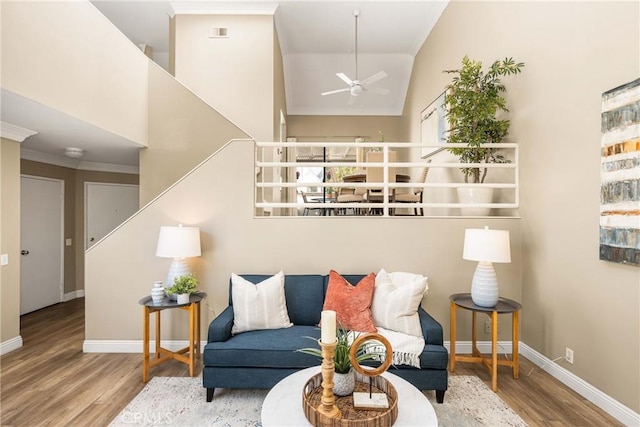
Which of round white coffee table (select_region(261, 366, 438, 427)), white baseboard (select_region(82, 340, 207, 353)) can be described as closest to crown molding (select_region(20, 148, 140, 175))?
white baseboard (select_region(82, 340, 207, 353))

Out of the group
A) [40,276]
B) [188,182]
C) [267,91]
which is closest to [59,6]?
[188,182]

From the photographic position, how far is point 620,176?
2.30 meters

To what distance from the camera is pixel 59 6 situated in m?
3.02

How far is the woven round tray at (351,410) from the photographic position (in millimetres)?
1627

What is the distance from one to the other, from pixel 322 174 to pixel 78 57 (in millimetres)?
5407

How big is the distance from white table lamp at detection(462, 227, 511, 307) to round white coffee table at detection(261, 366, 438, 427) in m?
1.24

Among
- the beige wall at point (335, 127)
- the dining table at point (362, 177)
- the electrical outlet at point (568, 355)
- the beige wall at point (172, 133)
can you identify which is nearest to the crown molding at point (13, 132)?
the beige wall at point (172, 133)

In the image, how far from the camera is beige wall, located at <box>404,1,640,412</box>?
2342 millimetres

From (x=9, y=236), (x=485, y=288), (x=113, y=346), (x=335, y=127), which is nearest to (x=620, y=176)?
(x=485, y=288)

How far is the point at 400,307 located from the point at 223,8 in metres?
5.08

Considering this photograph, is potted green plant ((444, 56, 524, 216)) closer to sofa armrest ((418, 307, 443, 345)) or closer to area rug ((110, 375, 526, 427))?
sofa armrest ((418, 307, 443, 345))

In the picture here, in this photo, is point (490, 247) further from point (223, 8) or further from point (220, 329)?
point (223, 8)

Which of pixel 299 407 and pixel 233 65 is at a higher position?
pixel 233 65

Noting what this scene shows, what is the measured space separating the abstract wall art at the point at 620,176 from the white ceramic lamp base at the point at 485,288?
2.55 feet
